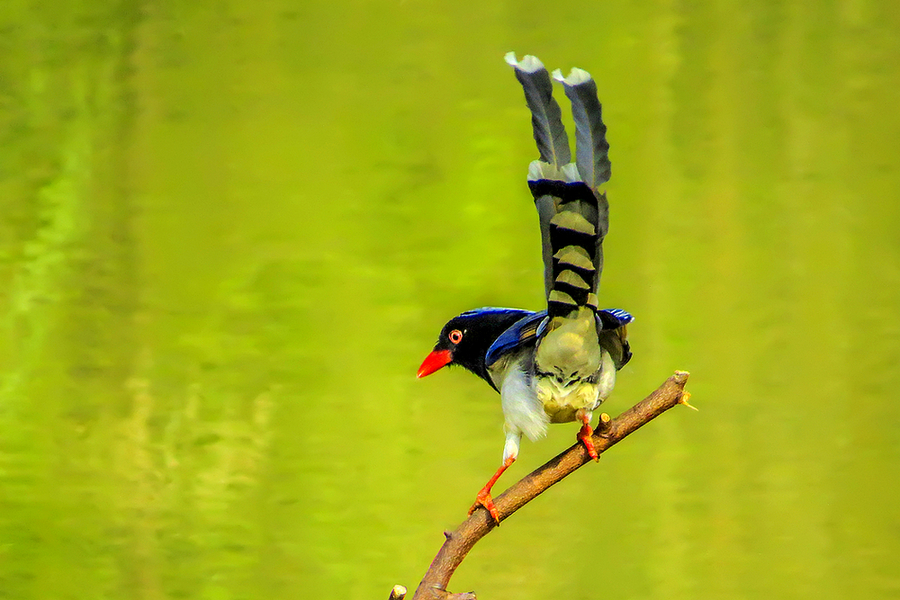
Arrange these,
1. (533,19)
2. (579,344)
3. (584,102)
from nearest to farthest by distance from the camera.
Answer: (584,102)
(579,344)
(533,19)

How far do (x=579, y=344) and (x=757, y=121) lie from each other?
4.14 feet

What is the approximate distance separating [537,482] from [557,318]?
0.69ft

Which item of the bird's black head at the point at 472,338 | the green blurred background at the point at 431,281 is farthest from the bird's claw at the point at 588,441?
the green blurred background at the point at 431,281

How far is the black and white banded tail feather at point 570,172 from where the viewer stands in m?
1.03

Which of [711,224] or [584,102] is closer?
[584,102]

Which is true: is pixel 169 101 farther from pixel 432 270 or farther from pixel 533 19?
pixel 533 19

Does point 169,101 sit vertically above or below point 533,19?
below

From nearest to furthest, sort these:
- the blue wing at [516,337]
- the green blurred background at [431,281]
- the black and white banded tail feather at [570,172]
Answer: the black and white banded tail feather at [570,172], the blue wing at [516,337], the green blurred background at [431,281]

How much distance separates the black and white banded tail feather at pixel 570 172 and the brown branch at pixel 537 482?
0.57ft

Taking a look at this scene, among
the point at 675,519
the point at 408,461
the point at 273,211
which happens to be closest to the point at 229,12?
the point at 273,211

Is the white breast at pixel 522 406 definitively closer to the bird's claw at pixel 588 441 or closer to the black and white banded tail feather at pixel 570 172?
the bird's claw at pixel 588 441

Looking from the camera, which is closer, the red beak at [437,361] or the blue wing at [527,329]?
the blue wing at [527,329]

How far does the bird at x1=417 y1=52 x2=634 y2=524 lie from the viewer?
104 centimetres

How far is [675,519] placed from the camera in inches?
87.0
